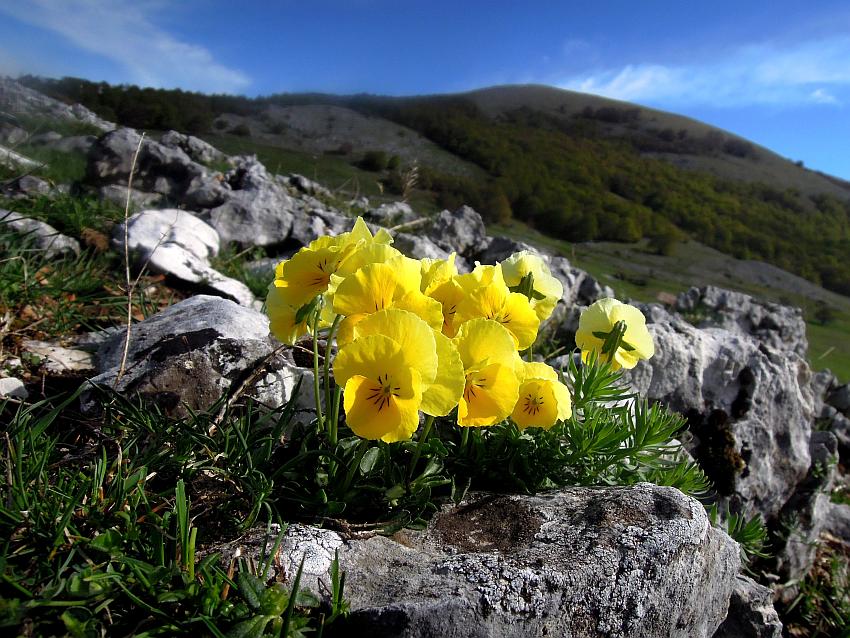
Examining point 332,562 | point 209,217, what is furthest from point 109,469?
point 209,217

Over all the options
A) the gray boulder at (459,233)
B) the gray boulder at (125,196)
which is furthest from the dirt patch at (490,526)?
the gray boulder at (459,233)

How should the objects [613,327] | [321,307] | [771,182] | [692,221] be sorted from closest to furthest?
[321,307] < [613,327] < [692,221] < [771,182]

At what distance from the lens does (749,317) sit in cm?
738

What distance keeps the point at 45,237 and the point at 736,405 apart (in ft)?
18.1

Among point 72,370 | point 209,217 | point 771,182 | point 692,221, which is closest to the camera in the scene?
point 72,370

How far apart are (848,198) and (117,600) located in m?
65.0

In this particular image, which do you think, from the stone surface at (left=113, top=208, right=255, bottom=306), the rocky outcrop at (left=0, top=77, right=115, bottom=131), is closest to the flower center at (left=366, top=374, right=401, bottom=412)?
the stone surface at (left=113, top=208, right=255, bottom=306)

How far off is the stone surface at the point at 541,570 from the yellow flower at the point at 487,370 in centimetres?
43

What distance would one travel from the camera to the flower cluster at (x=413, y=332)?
4.70 feet

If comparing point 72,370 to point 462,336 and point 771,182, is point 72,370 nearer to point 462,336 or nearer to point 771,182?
point 462,336

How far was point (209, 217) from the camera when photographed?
6.36m

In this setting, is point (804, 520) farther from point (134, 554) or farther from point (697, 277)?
point (697, 277)

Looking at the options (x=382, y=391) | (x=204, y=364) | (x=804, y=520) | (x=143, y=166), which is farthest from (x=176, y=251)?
(x=804, y=520)

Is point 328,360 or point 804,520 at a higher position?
point 328,360
